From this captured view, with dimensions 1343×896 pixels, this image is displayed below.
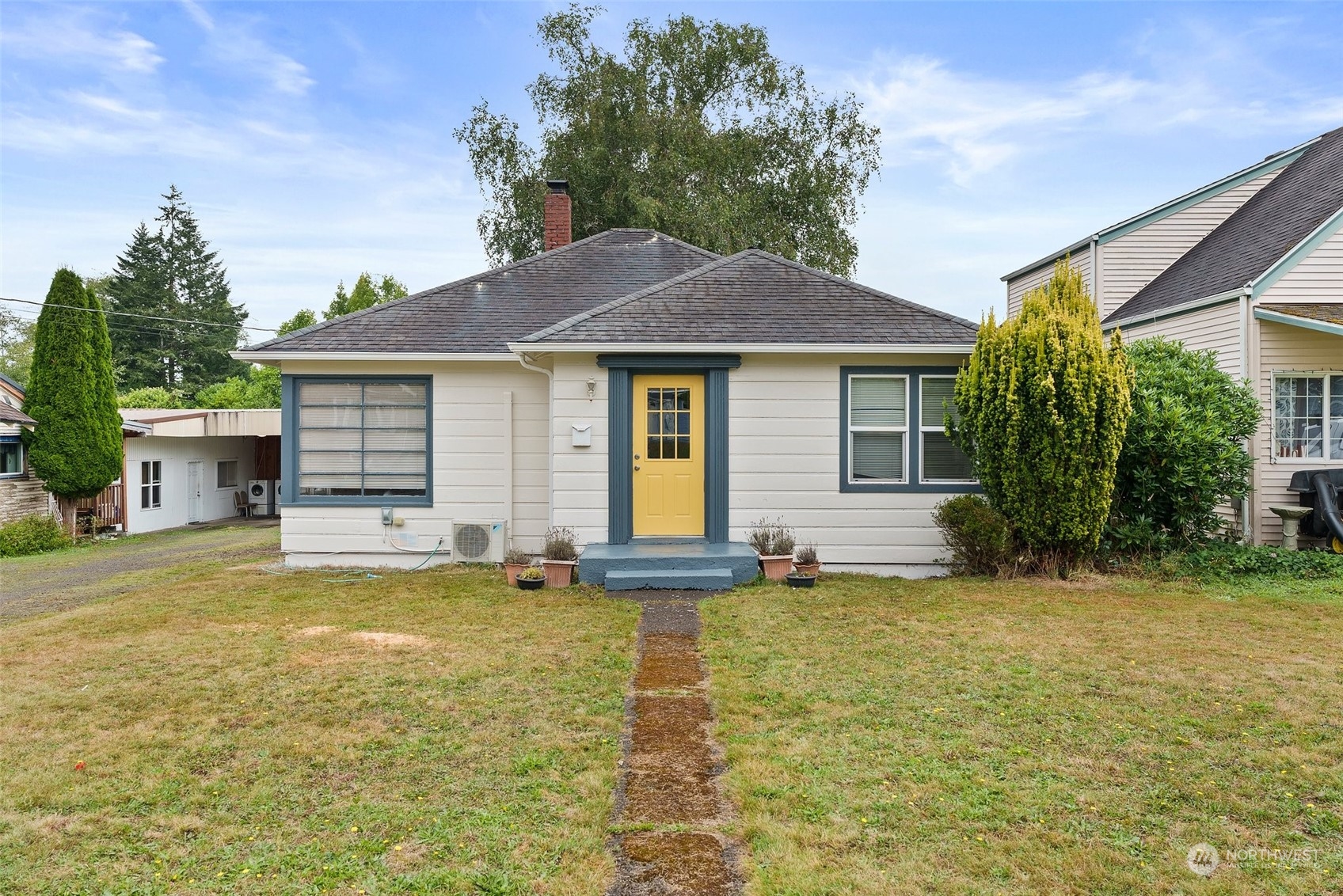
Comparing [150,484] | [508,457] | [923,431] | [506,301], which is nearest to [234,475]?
[150,484]

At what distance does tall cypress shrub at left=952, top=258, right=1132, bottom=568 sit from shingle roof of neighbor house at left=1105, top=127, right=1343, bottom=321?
4040 mm

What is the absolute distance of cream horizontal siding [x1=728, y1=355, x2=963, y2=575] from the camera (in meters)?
9.30

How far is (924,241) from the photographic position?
20391 mm

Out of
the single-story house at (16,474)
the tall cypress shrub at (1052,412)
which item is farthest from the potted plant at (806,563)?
the single-story house at (16,474)

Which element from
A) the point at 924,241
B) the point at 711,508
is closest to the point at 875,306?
the point at 711,508

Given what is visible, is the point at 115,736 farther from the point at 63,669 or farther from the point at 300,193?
the point at 300,193

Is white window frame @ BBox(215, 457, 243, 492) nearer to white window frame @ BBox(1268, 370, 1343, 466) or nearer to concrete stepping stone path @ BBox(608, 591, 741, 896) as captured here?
concrete stepping stone path @ BBox(608, 591, 741, 896)

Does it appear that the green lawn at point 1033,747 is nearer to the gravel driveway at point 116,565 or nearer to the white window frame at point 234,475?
the gravel driveway at point 116,565

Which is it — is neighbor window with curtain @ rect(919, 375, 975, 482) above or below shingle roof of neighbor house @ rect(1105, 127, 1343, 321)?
below

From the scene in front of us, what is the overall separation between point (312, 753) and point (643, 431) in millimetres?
5829

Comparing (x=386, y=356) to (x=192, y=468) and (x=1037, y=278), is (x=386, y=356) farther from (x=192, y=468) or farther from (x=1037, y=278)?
(x=192, y=468)

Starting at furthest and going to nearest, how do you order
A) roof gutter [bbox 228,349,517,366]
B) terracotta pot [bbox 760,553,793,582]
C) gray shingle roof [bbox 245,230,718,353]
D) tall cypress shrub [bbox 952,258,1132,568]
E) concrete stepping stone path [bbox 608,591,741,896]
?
gray shingle roof [bbox 245,230,718,353], roof gutter [bbox 228,349,517,366], terracotta pot [bbox 760,553,793,582], tall cypress shrub [bbox 952,258,1132,568], concrete stepping stone path [bbox 608,591,741,896]

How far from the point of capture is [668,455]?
9.40 metres

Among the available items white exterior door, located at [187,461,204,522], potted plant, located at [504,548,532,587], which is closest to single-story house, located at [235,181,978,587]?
potted plant, located at [504,548,532,587]
